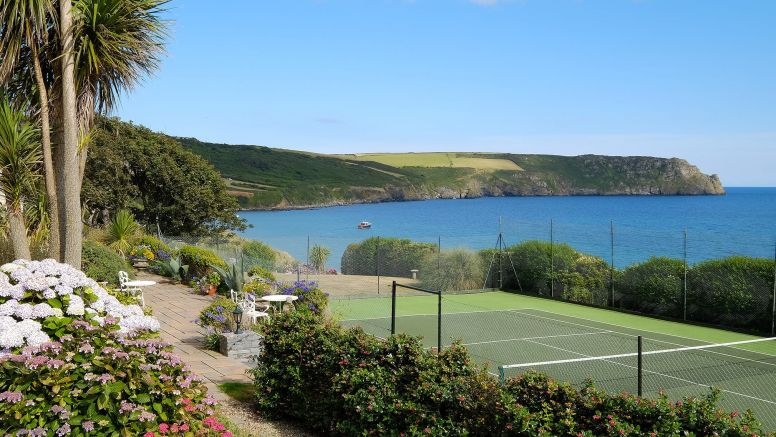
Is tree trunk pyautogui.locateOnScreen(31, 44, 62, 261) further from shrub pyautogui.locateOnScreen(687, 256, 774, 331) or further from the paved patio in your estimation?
shrub pyautogui.locateOnScreen(687, 256, 774, 331)

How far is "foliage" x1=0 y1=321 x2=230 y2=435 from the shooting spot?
4918 mm

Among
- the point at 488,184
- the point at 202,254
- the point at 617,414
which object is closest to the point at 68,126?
the point at 617,414

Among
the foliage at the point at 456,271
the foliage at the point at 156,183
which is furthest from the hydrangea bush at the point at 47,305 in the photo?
the foliage at the point at 156,183

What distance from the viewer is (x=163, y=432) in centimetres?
512

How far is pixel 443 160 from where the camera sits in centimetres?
16425

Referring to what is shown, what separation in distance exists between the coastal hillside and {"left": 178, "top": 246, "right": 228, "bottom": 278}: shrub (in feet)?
325

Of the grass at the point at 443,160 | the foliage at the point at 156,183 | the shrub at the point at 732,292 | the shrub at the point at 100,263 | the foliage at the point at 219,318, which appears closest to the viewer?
the foliage at the point at 219,318

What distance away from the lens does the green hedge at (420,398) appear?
5.17 metres

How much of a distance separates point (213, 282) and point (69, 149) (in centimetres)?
1082

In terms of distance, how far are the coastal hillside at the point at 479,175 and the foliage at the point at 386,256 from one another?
9144 centimetres

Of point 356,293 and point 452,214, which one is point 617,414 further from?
point 452,214

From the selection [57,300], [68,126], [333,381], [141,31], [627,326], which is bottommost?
[627,326]

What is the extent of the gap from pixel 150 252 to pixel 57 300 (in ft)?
60.5

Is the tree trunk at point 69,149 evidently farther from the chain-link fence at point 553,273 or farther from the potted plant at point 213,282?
the potted plant at point 213,282
